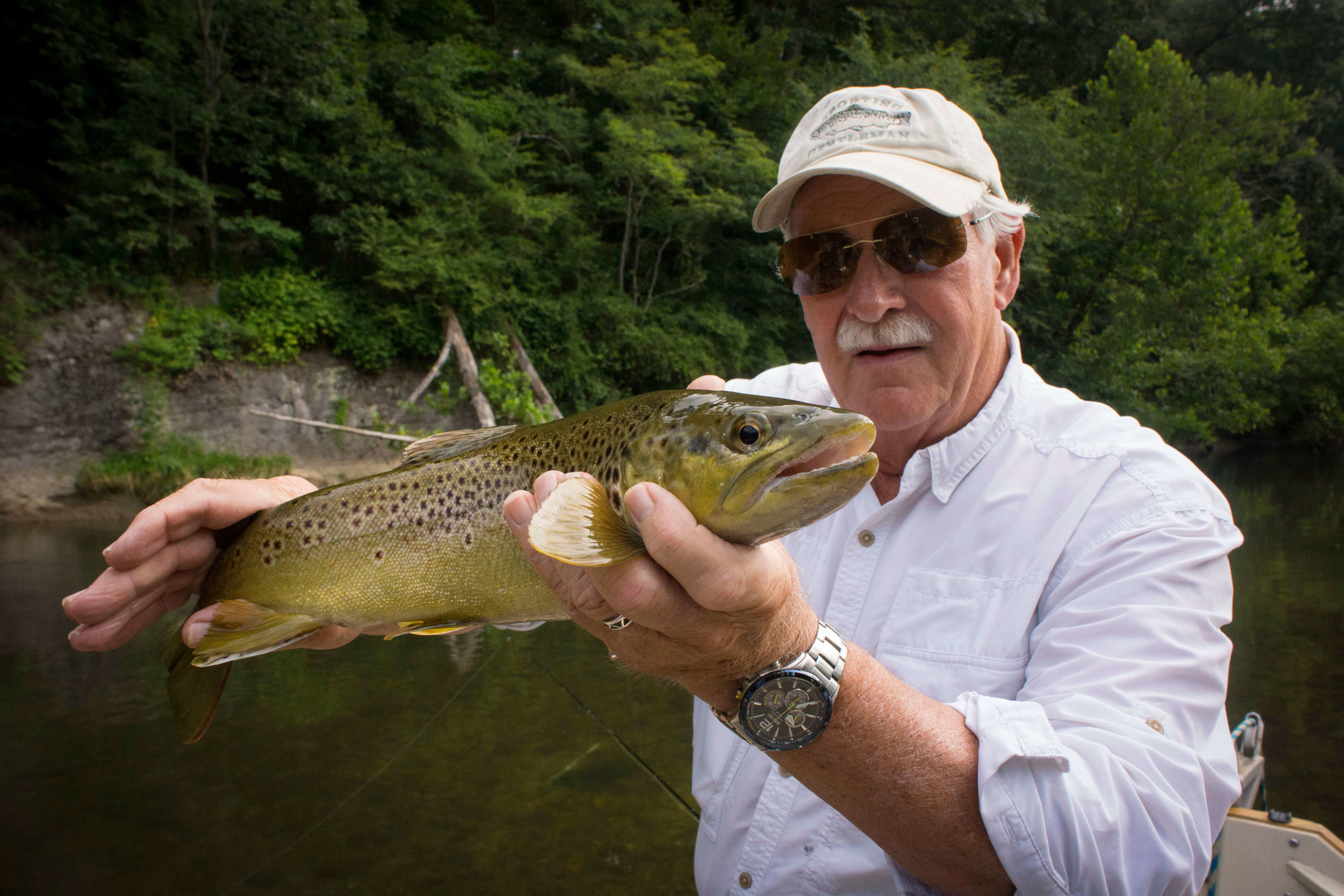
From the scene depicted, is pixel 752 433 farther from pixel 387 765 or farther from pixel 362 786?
pixel 387 765

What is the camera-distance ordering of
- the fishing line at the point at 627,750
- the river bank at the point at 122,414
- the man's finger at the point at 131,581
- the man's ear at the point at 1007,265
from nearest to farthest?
the man's finger at the point at 131,581 < the man's ear at the point at 1007,265 < the fishing line at the point at 627,750 < the river bank at the point at 122,414

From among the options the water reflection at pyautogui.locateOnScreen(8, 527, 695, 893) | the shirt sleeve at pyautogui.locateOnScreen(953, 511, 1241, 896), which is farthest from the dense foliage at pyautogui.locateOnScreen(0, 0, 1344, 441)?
the shirt sleeve at pyautogui.locateOnScreen(953, 511, 1241, 896)

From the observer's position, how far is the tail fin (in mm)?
2168

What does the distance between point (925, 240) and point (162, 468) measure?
12.9 meters

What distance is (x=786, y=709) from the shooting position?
150 cm

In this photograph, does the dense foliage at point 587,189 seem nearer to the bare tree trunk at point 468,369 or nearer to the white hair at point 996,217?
the bare tree trunk at point 468,369

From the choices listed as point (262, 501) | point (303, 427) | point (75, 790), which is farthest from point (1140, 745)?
point (303, 427)

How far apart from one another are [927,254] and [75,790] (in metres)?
5.38

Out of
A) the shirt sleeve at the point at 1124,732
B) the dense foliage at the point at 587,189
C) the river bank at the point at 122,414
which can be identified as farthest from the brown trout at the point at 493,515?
the dense foliage at the point at 587,189

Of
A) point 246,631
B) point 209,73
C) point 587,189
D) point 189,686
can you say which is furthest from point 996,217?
point 587,189

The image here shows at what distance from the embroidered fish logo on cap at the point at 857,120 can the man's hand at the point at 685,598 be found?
56.2 inches

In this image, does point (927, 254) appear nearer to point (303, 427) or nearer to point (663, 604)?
point (663, 604)

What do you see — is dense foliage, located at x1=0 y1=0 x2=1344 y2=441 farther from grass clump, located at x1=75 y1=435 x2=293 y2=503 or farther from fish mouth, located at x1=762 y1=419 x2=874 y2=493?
fish mouth, located at x1=762 y1=419 x2=874 y2=493

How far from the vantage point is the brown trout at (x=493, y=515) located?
1451mm
